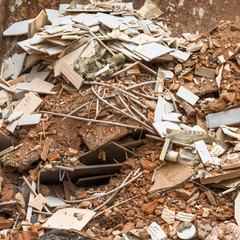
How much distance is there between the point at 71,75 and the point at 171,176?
204 centimetres

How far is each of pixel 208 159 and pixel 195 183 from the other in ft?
1.08

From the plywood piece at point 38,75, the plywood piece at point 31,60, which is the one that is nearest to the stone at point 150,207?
the plywood piece at point 38,75

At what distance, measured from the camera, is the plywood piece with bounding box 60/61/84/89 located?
5.05 metres

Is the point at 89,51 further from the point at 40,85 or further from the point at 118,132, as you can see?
the point at 118,132

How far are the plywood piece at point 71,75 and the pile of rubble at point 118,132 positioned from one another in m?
0.02

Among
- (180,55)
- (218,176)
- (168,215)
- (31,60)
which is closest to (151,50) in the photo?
(180,55)

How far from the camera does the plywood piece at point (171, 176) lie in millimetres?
4229

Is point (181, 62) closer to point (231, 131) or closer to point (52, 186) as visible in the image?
point (231, 131)

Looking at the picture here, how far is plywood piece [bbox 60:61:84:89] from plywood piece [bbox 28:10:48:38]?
1145 mm

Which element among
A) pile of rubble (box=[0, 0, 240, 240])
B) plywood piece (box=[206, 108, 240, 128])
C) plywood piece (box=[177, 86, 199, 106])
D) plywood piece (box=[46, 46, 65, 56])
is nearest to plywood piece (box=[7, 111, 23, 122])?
pile of rubble (box=[0, 0, 240, 240])

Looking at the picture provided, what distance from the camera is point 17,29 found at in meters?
6.34

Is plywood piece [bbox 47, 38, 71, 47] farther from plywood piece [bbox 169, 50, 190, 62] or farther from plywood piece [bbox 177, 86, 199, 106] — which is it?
plywood piece [bbox 177, 86, 199, 106]

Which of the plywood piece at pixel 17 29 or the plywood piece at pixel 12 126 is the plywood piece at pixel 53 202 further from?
the plywood piece at pixel 17 29

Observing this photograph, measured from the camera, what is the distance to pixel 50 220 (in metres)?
4.37
